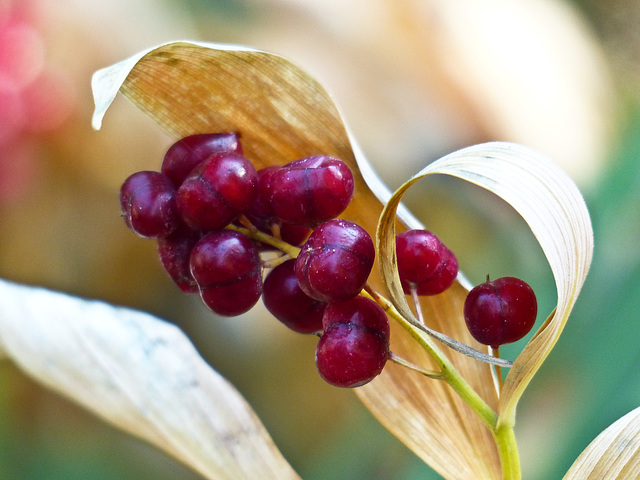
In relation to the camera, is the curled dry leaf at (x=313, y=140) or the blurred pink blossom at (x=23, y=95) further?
the blurred pink blossom at (x=23, y=95)

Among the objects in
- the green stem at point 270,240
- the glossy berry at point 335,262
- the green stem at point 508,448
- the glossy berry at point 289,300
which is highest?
the glossy berry at point 335,262

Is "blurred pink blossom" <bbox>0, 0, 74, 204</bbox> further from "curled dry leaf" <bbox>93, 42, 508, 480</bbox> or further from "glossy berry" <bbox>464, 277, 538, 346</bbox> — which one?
"glossy berry" <bbox>464, 277, 538, 346</bbox>

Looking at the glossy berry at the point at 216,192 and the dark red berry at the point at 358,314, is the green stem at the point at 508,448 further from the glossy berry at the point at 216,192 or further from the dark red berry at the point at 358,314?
the glossy berry at the point at 216,192

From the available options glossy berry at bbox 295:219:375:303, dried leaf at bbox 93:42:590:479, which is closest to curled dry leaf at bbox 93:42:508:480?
dried leaf at bbox 93:42:590:479

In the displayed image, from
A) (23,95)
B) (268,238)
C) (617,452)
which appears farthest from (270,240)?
(23,95)

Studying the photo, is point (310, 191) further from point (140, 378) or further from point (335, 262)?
point (140, 378)

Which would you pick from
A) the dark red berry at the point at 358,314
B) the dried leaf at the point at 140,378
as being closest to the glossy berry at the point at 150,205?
the dark red berry at the point at 358,314
